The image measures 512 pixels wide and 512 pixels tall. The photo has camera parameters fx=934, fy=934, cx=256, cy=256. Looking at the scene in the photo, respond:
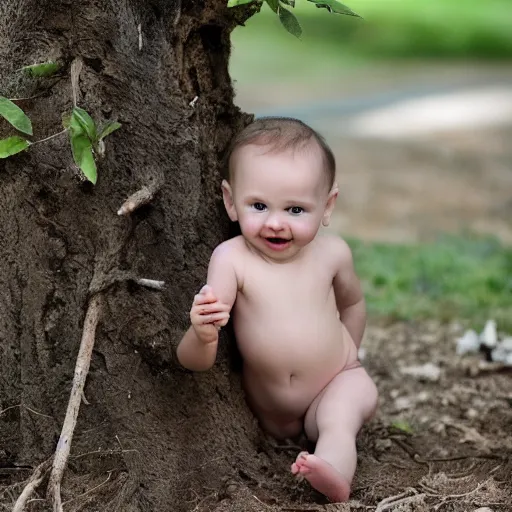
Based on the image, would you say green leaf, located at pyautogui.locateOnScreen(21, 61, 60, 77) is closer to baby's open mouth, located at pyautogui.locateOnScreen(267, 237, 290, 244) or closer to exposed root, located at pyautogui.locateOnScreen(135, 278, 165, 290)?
exposed root, located at pyautogui.locateOnScreen(135, 278, 165, 290)

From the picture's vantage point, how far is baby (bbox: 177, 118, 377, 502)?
2.16 meters

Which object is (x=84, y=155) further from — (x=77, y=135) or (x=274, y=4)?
(x=274, y=4)

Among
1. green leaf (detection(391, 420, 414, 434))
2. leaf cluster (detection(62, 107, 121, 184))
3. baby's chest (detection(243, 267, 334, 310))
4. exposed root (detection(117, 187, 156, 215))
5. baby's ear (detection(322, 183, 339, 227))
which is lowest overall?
green leaf (detection(391, 420, 414, 434))

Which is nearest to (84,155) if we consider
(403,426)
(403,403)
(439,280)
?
(403,426)

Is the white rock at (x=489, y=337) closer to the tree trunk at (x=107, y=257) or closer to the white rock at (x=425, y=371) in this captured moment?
the white rock at (x=425, y=371)

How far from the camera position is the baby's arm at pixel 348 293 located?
7.83 feet

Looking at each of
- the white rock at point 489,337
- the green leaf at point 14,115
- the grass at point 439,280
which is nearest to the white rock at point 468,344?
the white rock at point 489,337

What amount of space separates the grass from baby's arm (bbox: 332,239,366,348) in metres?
1.55

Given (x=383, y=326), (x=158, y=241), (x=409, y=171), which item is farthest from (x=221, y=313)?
(x=409, y=171)

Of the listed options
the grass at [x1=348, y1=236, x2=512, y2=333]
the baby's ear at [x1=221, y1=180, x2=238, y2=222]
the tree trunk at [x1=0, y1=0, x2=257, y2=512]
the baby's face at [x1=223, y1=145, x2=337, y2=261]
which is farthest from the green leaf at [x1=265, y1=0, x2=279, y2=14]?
the grass at [x1=348, y1=236, x2=512, y2=333]

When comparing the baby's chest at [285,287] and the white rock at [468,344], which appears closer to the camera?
the baby's chest at [285,287]

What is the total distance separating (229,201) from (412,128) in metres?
7.75

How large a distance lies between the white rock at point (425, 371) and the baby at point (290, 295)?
1.16 metres

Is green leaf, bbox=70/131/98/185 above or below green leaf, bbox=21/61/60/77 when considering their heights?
below
